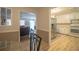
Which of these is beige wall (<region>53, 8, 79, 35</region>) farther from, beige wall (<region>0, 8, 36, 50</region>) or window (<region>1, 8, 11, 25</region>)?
window (<region>1, 8, 11, 25</region>)

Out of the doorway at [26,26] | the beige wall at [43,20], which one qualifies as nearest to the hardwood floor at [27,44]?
the doorway at [26,26]

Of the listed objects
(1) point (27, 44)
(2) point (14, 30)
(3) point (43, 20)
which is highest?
(3) point (43, 20)

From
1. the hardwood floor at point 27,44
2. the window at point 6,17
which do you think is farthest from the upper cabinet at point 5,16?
the hardwood floor at point 27,44

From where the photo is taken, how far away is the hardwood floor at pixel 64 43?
3.24ft

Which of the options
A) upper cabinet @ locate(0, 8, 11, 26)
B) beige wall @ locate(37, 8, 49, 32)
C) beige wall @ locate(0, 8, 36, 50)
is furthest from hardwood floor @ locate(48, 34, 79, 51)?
upper cabinet @ locate(0, 8, 11, 26)

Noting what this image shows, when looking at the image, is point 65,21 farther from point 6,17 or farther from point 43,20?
point 6,17

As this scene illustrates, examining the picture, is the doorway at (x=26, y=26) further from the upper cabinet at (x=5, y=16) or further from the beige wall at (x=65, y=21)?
the beige wall at (x=65, y=21)

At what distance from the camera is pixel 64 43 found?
41.4 inches

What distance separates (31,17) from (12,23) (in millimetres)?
223

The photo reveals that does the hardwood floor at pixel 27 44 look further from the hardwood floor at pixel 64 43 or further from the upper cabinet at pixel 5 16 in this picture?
the upper cabinet at pixel 5 16

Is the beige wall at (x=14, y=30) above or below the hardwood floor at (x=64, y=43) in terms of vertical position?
above

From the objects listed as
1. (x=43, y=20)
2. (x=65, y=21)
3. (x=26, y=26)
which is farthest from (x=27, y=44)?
(x=65, y=21)

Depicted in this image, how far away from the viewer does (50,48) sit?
1022 mm
